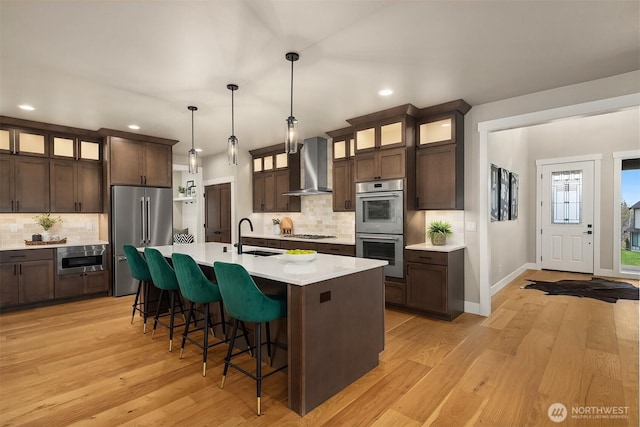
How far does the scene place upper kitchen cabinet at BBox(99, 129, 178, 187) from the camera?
205 inches

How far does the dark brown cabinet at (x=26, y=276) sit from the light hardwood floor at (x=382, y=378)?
611 millimetres

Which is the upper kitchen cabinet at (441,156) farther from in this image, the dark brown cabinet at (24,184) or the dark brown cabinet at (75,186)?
the dark brown cabinet at (24,184)

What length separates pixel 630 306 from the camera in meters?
4.36

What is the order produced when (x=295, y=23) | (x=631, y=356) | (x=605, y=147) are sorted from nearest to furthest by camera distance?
(x=295, y=23)
(x=631, y=356)
(x=605, y=147)

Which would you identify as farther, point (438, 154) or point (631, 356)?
point (438, 154)

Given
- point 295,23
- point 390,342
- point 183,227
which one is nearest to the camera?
point 295,23

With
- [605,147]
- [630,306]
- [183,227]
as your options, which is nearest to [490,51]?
[630,306]

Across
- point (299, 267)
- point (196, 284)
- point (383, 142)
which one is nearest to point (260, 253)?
point (196, 284)

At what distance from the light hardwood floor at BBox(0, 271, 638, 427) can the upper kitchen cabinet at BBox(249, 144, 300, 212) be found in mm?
3321

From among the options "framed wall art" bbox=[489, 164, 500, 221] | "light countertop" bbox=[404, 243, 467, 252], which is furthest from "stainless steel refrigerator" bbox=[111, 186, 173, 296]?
"framed wall art" bbox=[489, 164, 500, 221]

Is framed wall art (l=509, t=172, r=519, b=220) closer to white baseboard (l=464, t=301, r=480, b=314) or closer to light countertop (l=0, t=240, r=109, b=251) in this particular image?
white baseboard (l=464, t=301, r=480, b=314)

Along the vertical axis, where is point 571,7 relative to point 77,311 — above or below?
above

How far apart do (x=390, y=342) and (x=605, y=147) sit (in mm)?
6299

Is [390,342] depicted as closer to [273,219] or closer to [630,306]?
[630,306]
